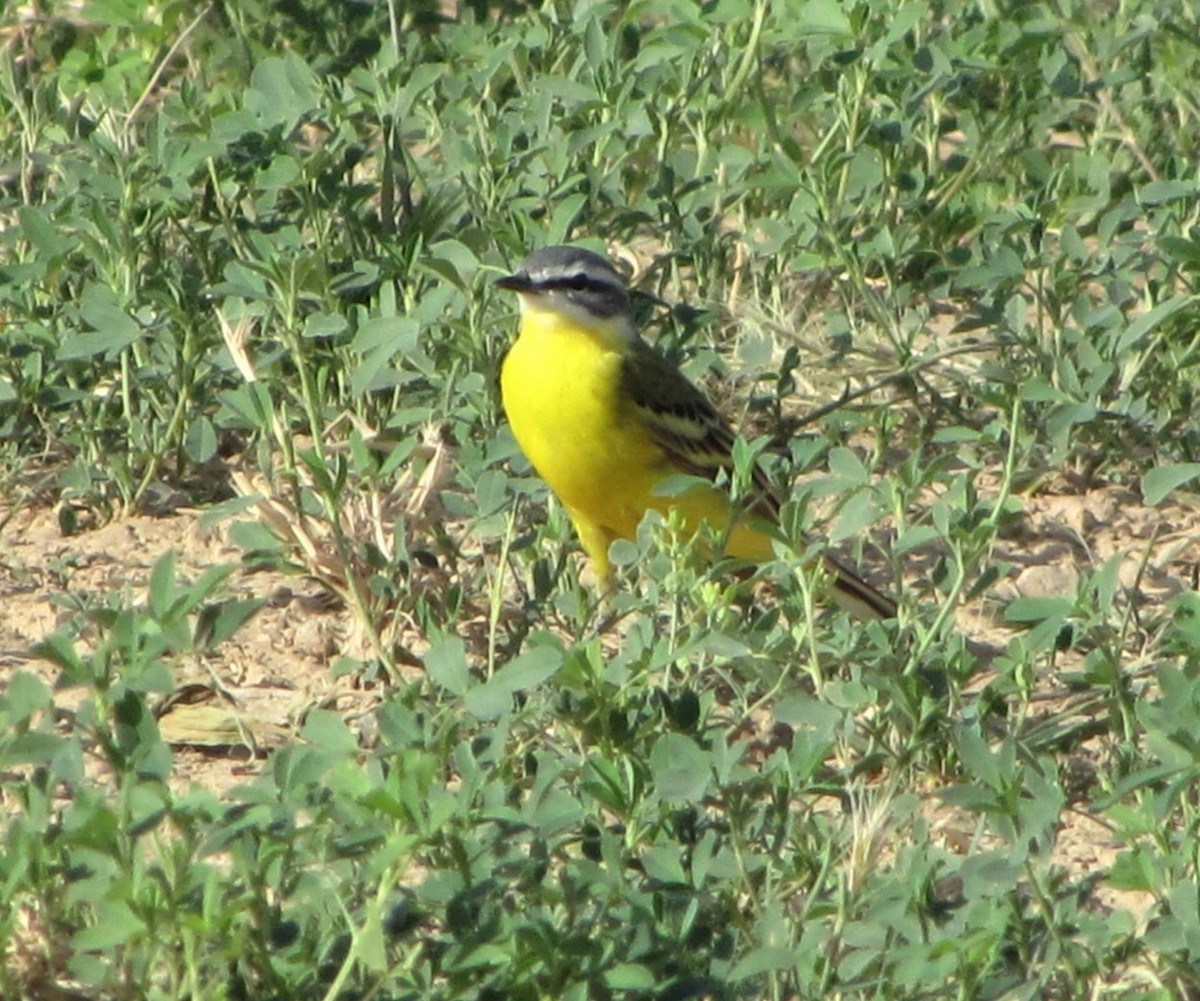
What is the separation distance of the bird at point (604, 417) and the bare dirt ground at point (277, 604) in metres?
0.59

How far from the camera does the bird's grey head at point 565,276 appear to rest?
22.7 feet

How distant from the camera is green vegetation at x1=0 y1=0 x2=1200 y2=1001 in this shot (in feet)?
13.9

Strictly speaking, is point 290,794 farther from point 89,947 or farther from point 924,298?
point 924,298

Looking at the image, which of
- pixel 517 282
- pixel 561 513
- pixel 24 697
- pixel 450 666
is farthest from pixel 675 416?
pixel 24 697

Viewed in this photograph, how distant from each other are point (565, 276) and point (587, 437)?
1.53ft

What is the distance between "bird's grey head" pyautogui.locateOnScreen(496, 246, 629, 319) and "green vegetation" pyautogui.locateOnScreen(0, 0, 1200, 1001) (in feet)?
0.44

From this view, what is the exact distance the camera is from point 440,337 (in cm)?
710

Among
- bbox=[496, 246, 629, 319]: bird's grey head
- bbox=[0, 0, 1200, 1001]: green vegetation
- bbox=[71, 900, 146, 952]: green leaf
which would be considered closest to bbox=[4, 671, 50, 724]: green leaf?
bbox=[0, 0, 1200, 1001]: green vegetation

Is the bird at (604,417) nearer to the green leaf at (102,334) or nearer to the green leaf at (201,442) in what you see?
the green leaf at (201,442)

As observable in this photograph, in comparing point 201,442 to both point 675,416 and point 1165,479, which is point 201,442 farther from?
point 1165,479

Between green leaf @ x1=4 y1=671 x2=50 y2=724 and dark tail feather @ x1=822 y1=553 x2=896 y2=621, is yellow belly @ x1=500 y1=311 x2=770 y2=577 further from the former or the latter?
green leaf @ x1=4 y1=671 x2=50 y2=724

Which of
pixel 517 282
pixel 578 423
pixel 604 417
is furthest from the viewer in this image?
pixel 604 417

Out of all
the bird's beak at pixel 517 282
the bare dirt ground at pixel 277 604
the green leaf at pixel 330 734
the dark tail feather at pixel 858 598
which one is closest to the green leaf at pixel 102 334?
the bare dirt ground at pixel 277 604

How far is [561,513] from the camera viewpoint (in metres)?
6.18
